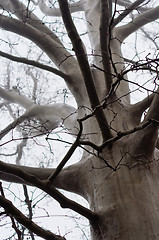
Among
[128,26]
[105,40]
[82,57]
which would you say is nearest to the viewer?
[82,57]

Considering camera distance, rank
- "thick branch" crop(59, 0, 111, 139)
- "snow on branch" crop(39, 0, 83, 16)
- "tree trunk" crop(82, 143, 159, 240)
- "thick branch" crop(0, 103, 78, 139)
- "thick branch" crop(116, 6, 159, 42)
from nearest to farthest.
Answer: "tree trunk" crop(82, 143, 159, 240) < "thick branch" crop(59, 0, 111, 139) < "thick branch" crop(0, 103, 78, 139) < "thick branch" crop(116, 6, 159, 42) < "snow on branch" crop(39, 0, 83, 16)

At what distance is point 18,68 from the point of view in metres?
4.95

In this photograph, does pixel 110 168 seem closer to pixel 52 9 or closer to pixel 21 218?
pixel 21 218

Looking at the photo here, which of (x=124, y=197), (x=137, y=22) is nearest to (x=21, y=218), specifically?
(x=124, y=197)

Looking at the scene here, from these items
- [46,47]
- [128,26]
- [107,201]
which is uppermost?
[128,26]

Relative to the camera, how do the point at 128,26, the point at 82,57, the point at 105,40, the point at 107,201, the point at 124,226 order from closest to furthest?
the point at 124,226, the point at 107,201, the point at 82,57, the point at 105,40, the point at 128,26

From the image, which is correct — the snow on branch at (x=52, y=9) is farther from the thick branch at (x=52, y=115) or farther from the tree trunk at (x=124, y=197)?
the tree trunk at (x=124, y=197)

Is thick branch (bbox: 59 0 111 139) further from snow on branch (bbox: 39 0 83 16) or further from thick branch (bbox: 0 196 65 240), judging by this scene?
snow on branch (bbox: 39 0 83 16)

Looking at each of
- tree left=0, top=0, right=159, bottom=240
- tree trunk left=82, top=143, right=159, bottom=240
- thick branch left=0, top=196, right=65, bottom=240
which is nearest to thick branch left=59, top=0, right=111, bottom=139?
tree left=0, top=0, right=159, bottom=240

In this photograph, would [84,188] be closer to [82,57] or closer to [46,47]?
[82,57]

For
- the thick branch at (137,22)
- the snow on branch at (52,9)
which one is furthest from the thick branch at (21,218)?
the snow on branch at (52,9)

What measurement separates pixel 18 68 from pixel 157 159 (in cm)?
392

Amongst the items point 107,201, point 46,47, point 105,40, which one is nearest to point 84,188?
point 107,201

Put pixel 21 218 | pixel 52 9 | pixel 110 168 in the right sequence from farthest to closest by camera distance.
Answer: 1. pixel 52 9
2. pixel 110 168
3. pixel 21 218
